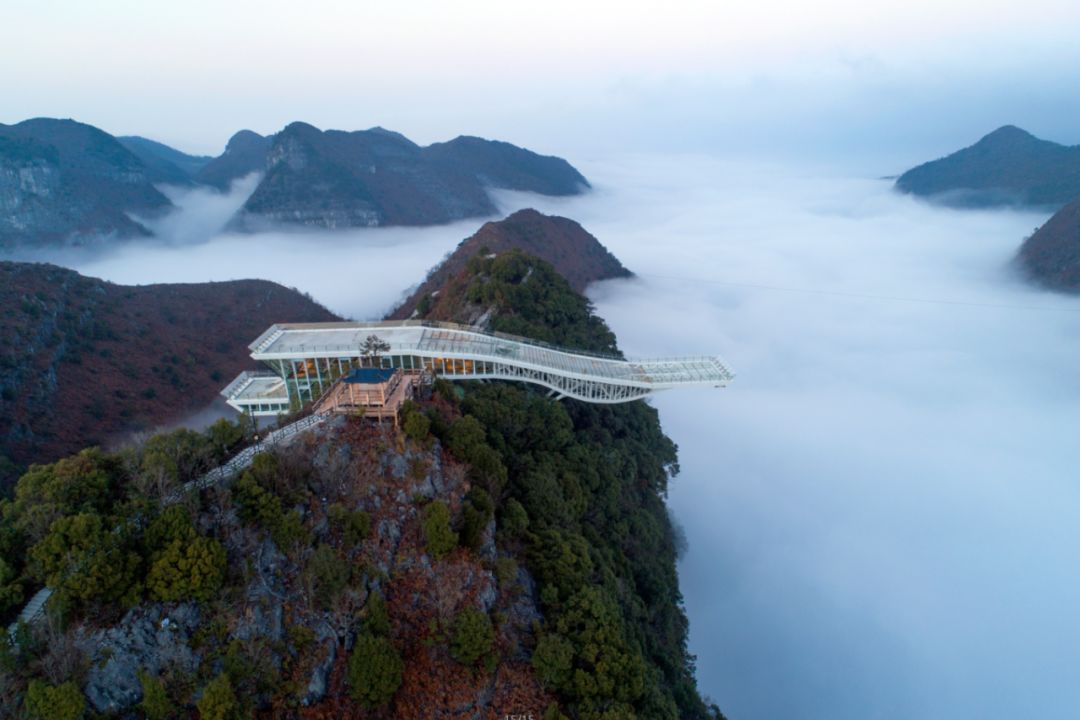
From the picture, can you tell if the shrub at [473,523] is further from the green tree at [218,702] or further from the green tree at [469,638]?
the green tree at [218,702]

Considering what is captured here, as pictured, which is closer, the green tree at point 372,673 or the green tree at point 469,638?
the green tree at point 372,673

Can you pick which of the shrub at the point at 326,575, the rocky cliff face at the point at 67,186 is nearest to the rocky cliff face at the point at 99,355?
the shrub at the point at 326,575

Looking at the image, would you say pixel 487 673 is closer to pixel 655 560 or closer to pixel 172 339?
pixel 655 560

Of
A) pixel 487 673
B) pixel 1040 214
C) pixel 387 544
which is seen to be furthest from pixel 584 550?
pixel 1040 214

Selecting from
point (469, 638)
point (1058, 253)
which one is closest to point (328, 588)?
point (469, 638)

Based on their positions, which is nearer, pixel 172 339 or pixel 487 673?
pixel 487 673

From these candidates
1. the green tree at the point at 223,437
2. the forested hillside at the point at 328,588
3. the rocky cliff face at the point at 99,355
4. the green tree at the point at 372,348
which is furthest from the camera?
the rocky cliff face at the point at 99,355
